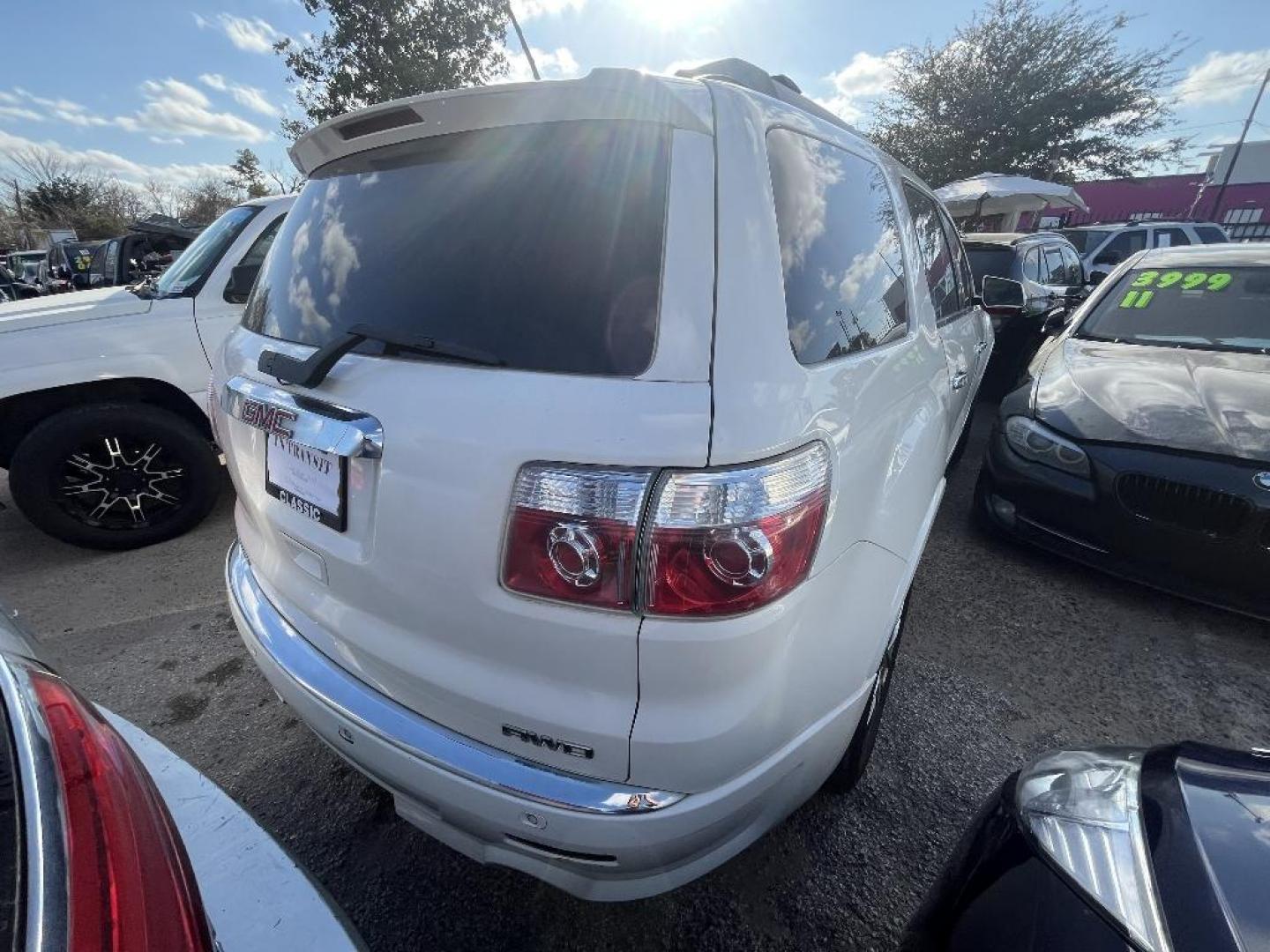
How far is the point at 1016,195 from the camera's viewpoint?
11.7 metres

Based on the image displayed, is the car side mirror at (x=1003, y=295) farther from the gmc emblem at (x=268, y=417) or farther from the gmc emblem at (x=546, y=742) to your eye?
the gmc emblem at (x=268, y=417)

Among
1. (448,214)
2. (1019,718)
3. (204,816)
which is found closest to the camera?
(204,816)

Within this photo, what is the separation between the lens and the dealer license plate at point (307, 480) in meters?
1.28

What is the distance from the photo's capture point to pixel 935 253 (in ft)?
8.37

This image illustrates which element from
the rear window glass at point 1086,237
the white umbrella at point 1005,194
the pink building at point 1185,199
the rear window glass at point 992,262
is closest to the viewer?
the rear window glass at point 992,262

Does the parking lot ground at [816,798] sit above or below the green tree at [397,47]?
below

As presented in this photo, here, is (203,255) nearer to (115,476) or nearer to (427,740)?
(115,476)

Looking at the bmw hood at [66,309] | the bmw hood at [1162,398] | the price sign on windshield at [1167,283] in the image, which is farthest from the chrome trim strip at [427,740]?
the price sign on windshield at [1167,283]

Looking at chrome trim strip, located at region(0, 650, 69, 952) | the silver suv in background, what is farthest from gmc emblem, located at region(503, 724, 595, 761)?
the silver suv in background

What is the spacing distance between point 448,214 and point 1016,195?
1393 centimetres

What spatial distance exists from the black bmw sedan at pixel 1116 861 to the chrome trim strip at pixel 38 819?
1140mm

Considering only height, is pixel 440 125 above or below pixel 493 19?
below

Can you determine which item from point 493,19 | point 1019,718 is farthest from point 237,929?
point 493,19

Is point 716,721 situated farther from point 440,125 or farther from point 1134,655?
point 1134,655
